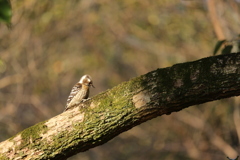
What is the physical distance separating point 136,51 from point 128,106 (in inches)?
648

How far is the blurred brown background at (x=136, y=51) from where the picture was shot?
14.1 m

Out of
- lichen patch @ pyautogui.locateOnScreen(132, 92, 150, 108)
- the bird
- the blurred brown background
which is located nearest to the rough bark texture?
lichen patch @ pyautogui.locateOnScreen(132, 92, 150, 108)

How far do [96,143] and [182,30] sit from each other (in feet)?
39.4

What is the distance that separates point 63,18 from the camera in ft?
51.5

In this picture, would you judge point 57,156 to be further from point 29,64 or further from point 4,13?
point 29,64

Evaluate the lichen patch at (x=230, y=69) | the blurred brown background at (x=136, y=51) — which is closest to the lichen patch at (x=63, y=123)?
the lichen patch at (x=230, y=69)


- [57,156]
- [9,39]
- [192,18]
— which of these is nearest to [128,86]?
[57,156]

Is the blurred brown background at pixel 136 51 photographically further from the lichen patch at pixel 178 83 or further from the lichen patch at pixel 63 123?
the lichen patch at pixel 63 123

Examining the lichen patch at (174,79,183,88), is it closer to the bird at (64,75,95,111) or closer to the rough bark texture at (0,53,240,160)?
the rough bark texture at (0,53,240,160)

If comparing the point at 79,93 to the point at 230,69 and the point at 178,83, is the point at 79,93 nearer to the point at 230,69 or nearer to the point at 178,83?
the point at 178,83

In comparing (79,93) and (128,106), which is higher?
(79,93)

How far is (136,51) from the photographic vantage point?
20.6 meters

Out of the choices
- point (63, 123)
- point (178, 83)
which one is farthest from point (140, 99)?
point (63, 123)

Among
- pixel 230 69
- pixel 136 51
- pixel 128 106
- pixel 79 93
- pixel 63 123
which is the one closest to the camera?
pixel 230 69
